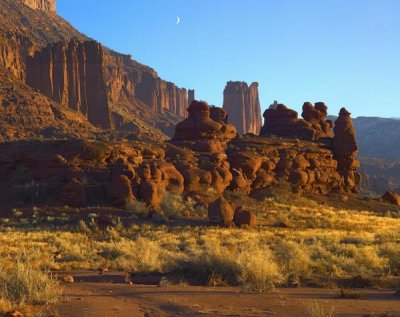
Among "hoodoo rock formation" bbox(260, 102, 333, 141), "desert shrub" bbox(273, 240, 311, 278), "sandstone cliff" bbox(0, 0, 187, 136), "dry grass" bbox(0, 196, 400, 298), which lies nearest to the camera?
"dry grass" bbox(0, 196, 400, 298)

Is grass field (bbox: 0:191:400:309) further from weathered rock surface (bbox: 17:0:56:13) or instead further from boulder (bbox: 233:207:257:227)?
weathered rock surface (bbox: 17:0:56:13)

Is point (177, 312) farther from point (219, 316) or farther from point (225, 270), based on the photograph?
point (225, 270)

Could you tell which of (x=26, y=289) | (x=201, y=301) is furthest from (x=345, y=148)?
(x=26, y=289)

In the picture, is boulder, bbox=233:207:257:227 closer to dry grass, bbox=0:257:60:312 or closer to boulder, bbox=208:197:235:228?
boulder, bbox=208:197:235:228

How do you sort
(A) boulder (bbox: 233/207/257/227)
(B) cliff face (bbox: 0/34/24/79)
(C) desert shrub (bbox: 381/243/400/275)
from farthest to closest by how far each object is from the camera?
(B) cliff face (bbox: 0/34/24/79) → (A) boulder (bbox: 233/207/257/227) → (C) desert shrub (bbox: 381/243/400/275)

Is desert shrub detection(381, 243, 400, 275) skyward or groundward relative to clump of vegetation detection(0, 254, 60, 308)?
groundward

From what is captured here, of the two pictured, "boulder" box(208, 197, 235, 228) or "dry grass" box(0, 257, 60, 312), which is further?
"boulder" box(208, 197, 235, 228)

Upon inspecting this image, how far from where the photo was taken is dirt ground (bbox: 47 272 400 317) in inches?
377

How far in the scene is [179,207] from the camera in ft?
113

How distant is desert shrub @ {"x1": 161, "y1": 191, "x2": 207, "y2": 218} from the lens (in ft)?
111

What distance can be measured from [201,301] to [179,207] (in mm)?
23799

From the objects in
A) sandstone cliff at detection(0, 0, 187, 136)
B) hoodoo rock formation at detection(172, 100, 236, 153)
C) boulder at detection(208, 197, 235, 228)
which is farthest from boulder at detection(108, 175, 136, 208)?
sandstone cliff at detection(0, 0, 187, 136)

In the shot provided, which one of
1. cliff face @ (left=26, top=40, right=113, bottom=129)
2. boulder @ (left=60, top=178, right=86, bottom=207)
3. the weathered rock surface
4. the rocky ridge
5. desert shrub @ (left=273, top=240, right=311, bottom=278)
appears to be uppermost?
the weathered rock surface

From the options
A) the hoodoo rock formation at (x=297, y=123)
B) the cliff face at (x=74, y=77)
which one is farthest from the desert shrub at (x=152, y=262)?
the cliff face at (x=74, y=77)
